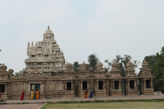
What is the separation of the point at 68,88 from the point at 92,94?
4202mm

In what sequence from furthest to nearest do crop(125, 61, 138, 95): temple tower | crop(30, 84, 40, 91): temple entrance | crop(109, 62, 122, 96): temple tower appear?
1. crop(30, 84, 40, 91): temple entrance
2. crop(109, 62, 122, 96): temple tower
3. crop(125, 61, 138, 95): temple tower

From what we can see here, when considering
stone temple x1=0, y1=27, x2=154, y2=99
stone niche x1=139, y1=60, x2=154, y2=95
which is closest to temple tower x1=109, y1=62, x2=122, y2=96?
stone temple x1=0, y1=27, x2=154, y2=99

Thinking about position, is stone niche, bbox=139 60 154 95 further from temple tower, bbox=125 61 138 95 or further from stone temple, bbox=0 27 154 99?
temple tower, bbox=125 61 138 95

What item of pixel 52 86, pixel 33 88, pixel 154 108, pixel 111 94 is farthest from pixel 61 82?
pixel 154 108

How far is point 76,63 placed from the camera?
9844 cm

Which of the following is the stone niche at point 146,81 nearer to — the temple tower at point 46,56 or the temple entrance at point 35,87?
the temple tower at point 46,56

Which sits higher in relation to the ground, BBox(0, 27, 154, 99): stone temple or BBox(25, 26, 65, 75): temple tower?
BBox(25, 26, 65, 75): temple tower

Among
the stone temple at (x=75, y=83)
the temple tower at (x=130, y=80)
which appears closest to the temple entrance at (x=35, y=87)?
the stone temple at (x=75, y=83)

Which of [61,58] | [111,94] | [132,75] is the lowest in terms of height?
[111,94]

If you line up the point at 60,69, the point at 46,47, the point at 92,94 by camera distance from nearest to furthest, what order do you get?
the point at 92,94
the point at 60,69
the point at 46,47

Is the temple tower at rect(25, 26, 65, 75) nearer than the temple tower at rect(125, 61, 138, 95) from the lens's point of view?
No

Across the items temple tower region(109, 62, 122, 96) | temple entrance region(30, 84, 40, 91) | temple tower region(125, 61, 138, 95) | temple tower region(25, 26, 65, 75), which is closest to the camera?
temple tower region(125, 61, 138, 95)

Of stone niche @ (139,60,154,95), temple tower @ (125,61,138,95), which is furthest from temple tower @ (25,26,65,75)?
stone niche @ (139,60,154,95)

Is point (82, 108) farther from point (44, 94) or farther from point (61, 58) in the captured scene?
point (61, 58)
